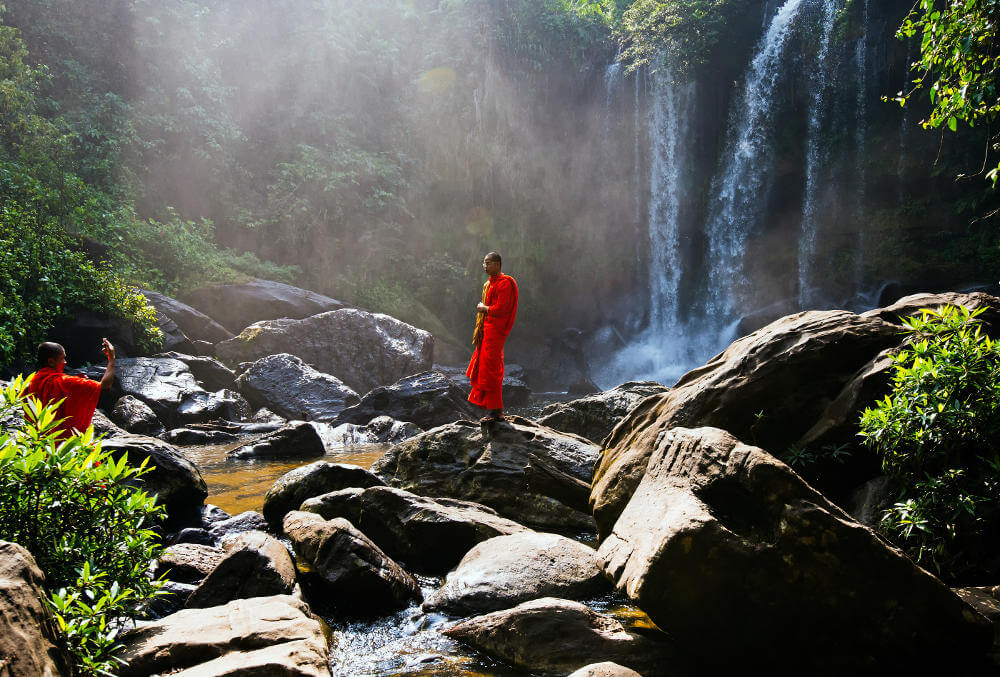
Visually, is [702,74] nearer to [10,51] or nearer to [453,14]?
[453,14]

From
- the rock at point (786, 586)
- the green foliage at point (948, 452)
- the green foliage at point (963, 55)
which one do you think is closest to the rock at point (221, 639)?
the rock at point (786, 586)

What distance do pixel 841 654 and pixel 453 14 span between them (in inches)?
1130

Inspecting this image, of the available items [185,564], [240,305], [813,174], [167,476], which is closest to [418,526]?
[185,564]

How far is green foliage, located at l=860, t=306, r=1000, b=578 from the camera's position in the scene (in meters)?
3.51

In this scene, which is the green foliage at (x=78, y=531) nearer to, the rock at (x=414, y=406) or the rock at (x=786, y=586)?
the rock at (x=786, y=586)

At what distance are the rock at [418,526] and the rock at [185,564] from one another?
1093 mm

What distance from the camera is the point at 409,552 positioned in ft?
17.6

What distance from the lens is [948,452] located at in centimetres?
363

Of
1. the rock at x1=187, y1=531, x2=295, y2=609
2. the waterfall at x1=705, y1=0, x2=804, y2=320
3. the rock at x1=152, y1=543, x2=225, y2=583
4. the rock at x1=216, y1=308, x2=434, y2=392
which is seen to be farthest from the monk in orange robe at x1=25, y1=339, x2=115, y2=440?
the waterfall at x1=705, y1=0, x2=804, y2=320

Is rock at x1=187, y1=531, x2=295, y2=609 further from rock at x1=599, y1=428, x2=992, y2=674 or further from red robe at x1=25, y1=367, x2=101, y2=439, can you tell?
rock at x1=599, y1=428, x2=992, y2=674

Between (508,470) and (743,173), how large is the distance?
19455mm

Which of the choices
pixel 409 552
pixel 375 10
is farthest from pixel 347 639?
pixel 375 10

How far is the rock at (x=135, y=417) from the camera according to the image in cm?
1038

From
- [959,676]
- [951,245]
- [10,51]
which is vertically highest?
[10,51]
